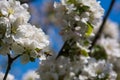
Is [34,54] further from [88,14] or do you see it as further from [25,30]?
[88,14]

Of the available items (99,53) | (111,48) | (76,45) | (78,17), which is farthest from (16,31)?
(111,48)

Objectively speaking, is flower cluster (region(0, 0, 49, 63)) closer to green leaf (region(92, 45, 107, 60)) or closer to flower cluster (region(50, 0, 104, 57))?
flower cluster (region(50, 0, 104, 57))

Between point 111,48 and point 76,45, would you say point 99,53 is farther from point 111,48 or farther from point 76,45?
point 76,45

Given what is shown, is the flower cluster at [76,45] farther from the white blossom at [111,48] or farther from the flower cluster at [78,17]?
the white blossom at [111,48]

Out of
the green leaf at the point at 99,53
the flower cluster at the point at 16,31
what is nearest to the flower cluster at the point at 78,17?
the flower cluster at the point at 16,31

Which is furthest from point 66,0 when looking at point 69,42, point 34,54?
point 34,54

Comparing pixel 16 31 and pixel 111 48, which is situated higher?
pixel 111 48
